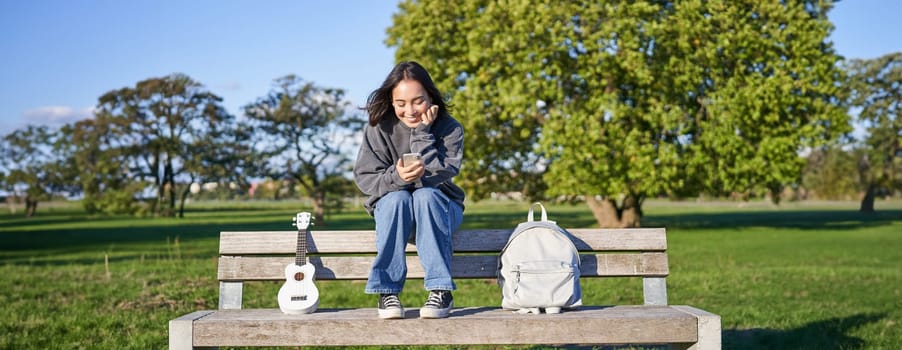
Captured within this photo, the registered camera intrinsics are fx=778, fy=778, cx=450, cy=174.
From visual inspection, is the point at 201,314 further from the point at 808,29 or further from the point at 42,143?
the point at 42,143

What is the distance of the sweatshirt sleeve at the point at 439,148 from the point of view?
4.00m

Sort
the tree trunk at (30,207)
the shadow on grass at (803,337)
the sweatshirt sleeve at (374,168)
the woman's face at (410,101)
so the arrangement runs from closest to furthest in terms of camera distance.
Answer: the sweatshirt sleeve at (374,168)
the woman's face at (410,101)
the shadow on grass at (803,337)
the tree trunk at (30,207)

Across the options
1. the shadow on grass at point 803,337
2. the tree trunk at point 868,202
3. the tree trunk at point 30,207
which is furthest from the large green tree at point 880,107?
the tree trunk at point 30,207

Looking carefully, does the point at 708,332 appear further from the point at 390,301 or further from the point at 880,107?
the point at 880,107

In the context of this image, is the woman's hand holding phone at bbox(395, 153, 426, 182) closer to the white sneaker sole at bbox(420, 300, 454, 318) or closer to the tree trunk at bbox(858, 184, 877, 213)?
the white sneaker sole at bbox(420, 300, 454, 318)

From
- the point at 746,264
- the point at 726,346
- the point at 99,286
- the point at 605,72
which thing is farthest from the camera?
the point at 605,72

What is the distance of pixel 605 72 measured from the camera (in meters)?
22.4

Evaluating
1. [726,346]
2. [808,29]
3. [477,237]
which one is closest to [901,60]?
[808,29]

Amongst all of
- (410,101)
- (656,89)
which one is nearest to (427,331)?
(410,101)

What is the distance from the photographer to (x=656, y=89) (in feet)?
75.8

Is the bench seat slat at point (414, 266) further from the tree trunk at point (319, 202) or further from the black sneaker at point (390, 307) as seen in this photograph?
the tree trunk at point (319, 202)

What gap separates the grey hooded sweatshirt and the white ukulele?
37cm

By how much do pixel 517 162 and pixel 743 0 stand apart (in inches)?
351

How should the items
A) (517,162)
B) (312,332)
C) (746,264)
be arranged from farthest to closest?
(517,162)
(746,264)
(312,332)
